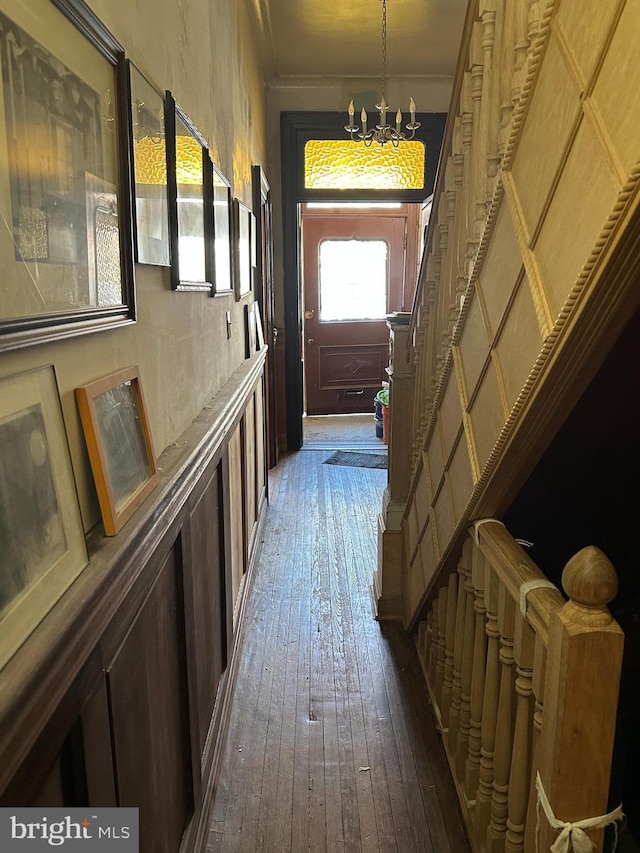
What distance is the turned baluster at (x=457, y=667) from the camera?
190 centimetres

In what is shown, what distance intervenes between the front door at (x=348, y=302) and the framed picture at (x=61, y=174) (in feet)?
19.3

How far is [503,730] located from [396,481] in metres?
1.49

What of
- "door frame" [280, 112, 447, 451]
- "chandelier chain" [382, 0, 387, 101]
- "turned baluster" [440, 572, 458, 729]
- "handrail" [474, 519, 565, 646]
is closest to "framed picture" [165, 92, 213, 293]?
"handrail" [474, 519, 565, 646]

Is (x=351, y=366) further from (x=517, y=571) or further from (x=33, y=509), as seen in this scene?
(x=33, y=509)

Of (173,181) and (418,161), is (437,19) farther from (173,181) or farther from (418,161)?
(173,181)

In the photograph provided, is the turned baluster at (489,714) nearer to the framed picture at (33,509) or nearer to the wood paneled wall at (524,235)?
the wood paneled wall at (524,235)

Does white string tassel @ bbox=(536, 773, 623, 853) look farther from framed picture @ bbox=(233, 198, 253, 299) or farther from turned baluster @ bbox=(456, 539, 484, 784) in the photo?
framed picture @ bbox=(233, 198, 253, 299)

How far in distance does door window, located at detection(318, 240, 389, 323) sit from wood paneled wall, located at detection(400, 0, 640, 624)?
490 centimetres

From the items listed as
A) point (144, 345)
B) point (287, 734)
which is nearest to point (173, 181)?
point (144, 345)

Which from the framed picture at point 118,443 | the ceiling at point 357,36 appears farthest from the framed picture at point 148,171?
the ceiling at point 357,36

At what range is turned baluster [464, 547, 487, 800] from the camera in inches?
66.2

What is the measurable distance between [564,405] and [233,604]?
165 cm

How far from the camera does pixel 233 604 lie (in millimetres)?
2490

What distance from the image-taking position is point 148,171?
1.33 meters
